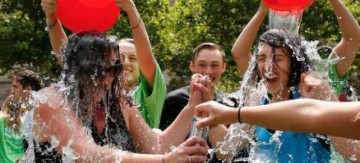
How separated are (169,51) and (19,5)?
3951 mm

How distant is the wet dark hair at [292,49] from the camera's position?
4.36m

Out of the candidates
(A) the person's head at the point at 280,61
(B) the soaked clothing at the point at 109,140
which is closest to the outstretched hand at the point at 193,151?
(B) the soaked clothing at the point at 109,140

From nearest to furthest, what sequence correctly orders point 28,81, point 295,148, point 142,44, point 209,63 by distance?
point 295,148 < point 142,44 < point 209,63 < point 28,81

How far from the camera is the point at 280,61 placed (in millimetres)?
4391

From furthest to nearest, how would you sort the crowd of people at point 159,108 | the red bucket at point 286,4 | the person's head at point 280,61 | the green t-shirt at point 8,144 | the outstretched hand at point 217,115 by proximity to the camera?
the green t-shirt at point 8,144 < the red bucket at point 286,4 < the person's head at point 280,61 < the outstretched hand at point 217,115 < the crowd of people at point 159,108

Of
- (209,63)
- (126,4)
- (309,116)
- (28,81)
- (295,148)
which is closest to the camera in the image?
(309,116)

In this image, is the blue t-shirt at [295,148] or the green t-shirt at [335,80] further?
the green t-shirt at [335,80]

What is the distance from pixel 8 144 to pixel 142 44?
8.43 ft

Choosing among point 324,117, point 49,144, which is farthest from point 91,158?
point 324,117

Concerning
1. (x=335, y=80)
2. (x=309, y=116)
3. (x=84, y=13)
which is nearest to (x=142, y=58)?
(x=84, y=13)

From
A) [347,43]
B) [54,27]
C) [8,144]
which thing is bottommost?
[8,144]

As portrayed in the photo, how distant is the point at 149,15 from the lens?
1883cm

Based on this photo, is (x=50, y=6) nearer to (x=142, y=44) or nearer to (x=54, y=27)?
(x=54, y=27)

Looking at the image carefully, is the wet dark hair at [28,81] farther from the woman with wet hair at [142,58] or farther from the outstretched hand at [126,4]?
the outstretched hand at [126,4]
